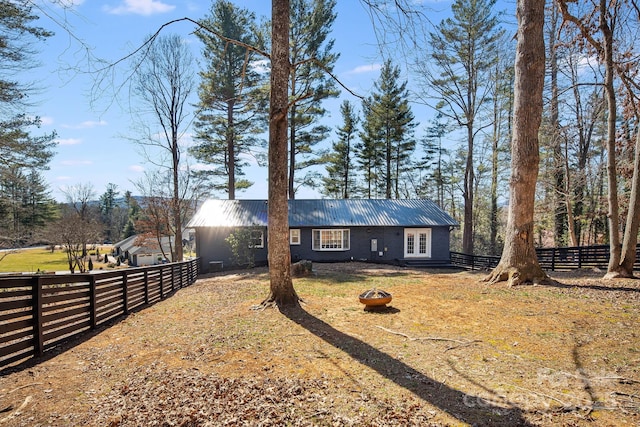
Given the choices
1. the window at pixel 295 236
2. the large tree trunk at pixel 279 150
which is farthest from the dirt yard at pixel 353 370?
the window at pixel 295 236

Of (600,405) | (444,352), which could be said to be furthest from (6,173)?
(600,405)

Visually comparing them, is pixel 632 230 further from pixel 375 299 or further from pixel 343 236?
pixel 343 236

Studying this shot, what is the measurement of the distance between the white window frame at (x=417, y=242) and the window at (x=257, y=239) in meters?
8.54

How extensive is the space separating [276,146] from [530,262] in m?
6.96

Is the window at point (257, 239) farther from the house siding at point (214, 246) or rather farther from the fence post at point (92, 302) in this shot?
the fence post at point (92, 302)

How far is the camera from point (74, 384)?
3490 millimetres

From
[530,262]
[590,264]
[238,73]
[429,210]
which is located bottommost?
[590,264]

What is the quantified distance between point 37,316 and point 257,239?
13.5m

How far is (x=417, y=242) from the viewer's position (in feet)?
62.2

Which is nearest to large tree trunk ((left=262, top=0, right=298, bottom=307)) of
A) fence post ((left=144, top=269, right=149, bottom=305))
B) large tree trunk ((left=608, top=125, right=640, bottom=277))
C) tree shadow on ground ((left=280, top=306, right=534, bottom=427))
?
tree shadow on ground ((left=280, top=306, right=534, bottom=427))

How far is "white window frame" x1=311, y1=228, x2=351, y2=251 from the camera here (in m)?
18.6

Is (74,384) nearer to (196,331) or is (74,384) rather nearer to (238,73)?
(196,331)

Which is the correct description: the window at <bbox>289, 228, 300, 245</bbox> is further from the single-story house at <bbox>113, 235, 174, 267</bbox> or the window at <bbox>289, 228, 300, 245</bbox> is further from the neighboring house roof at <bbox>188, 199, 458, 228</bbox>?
the single-story house at <bbox>113, 235, 174, 267</bbox>

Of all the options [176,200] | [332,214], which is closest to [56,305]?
[332,214]
